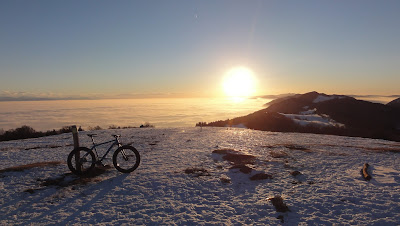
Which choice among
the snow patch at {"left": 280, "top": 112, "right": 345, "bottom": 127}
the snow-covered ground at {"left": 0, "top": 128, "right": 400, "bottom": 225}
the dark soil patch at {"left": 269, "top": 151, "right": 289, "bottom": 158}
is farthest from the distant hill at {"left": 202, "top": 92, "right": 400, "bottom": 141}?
the snow-covered ground at {"left": 0, "top": 128, "right": 400, "bottom": 225}

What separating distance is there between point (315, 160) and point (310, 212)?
5331 millimetres

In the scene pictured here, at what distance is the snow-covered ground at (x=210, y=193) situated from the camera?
18.5ft

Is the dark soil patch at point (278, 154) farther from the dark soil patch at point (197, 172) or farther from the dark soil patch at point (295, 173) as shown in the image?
the dark soil patch at point (197, 172)

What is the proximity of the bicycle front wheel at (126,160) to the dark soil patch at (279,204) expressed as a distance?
513 centimetres

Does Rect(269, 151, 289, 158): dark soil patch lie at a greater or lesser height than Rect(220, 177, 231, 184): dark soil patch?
greater

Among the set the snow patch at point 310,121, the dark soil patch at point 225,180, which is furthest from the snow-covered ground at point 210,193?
the snow patch at point 310,121

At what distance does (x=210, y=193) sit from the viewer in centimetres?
709

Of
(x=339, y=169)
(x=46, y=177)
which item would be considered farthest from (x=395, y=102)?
(x=46, y=177)

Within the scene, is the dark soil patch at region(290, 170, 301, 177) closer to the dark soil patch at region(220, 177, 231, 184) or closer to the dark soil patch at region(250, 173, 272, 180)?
the dark soil patch at region(250, 173, 272, 180)

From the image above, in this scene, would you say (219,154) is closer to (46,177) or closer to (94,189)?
(94,189)

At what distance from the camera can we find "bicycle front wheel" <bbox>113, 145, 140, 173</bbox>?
8.75 m

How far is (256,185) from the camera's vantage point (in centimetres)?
768

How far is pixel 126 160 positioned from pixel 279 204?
231 inches

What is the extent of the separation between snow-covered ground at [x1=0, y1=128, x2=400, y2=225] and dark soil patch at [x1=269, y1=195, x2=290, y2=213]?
0.46 feet
